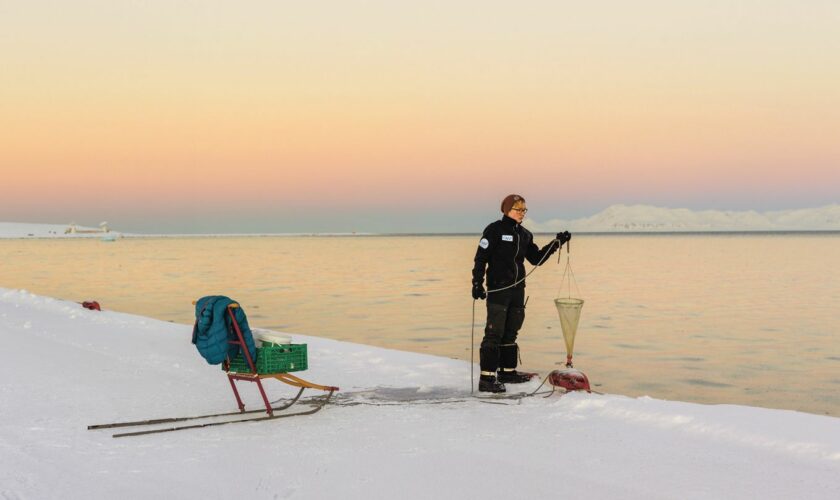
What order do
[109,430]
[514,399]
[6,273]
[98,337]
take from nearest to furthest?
1. [109,430]
2. [514,399]
3. [98,337]
4. [6,273]

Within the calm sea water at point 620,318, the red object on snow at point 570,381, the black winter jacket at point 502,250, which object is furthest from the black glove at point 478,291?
the calm sea water at point 620,318

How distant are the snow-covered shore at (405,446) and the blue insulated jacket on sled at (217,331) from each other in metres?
0.67

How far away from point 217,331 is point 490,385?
299 cm

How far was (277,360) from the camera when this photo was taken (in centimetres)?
646

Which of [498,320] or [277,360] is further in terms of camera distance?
[498,320]

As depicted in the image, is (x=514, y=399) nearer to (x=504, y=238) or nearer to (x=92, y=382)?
(x=504, y=238)

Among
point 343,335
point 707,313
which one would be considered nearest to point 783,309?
point 707,313

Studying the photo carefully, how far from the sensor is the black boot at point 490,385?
7652mm

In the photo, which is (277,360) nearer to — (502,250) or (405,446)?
(405,446)

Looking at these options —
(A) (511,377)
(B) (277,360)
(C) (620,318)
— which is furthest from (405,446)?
(C) (620,318)

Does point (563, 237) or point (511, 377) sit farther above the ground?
point (563, 237)

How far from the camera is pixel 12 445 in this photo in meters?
5.65

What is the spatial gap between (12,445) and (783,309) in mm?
21415

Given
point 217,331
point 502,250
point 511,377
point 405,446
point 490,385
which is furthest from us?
point 511,377
